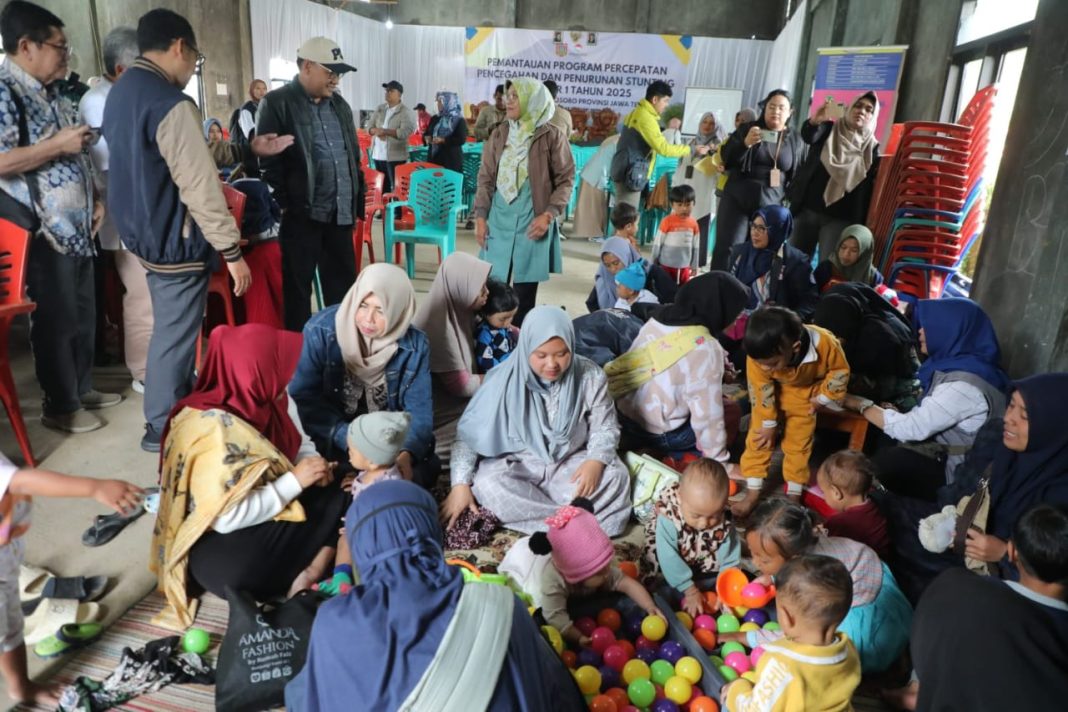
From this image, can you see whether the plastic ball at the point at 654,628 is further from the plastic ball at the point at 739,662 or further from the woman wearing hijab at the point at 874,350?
the woman wearing hijab at the point at 874,350

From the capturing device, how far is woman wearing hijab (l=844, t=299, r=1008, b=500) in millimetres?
2518

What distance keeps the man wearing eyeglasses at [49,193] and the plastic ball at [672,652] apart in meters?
2.64

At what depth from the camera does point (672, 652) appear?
78.7 inches

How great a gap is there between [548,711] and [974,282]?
342 cm

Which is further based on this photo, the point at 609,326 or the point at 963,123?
the point at 963,123

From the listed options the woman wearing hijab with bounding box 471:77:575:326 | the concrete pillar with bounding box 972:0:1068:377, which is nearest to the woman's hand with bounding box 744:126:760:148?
the woman wearing hijab with bounding box 471:77:575:326

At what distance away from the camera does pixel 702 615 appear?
219 cm

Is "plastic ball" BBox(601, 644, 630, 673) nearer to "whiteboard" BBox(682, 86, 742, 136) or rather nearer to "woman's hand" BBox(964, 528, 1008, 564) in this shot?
"woman's hand" BBox(964, 528, 1008, 564)

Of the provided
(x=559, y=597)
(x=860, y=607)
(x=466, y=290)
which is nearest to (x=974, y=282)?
(x=860, y=607)

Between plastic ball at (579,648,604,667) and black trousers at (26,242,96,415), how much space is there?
98.6 inches

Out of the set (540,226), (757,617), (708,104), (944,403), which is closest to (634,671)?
(757,617)

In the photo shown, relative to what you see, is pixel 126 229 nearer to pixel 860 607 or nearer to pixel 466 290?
pixel 466 290

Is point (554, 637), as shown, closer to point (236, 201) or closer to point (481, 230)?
point (236, 201)

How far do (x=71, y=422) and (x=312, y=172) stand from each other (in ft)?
5.16
